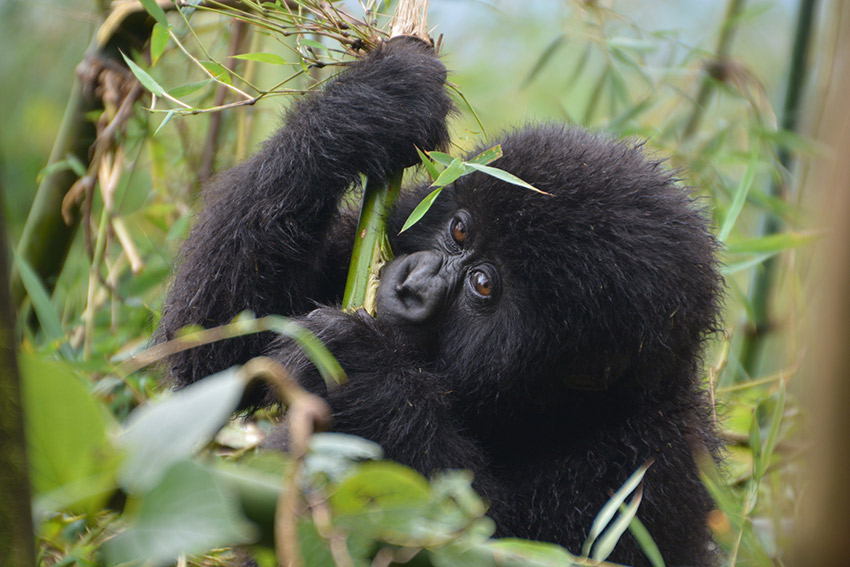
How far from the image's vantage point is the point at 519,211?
1.78 m

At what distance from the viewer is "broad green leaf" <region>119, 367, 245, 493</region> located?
0.57m

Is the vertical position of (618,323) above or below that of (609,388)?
above

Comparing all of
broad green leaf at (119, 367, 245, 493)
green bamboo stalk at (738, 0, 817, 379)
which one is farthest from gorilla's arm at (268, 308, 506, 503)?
green bamboo stalk at (738, 0, 817, 379)

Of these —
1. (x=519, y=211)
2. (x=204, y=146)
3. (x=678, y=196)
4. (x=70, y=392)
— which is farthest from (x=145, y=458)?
(x=204, y=146)

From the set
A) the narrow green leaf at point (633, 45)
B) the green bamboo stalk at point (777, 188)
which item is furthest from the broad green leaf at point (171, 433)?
the green bamboo stalk at point (777, 188)

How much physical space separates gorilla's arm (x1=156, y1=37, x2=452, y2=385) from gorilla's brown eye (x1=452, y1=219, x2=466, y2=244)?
0.19 meters

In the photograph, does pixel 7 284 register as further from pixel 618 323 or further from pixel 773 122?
pixel 773 122

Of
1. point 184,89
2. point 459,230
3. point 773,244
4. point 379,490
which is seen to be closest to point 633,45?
point 773,244

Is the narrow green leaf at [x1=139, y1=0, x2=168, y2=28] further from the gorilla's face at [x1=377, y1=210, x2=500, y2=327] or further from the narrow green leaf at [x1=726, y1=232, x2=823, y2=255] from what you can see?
the narrow green leaf at [x1=726, y1=232, x2=823, y2=255]

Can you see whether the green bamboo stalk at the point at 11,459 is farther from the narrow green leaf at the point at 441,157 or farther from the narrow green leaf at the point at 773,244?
the narrow green leaf at the point at 773,244

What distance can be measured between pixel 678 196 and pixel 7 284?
5.70 feet

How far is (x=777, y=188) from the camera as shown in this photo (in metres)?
3.45

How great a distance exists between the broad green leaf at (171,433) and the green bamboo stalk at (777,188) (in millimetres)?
3138

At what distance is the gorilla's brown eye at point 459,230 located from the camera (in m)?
1.94
